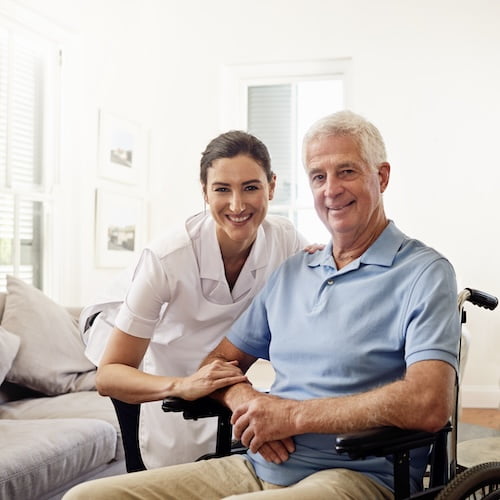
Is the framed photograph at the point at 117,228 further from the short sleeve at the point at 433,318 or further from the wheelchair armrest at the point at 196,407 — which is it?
the short sleeve at the point at 433,318

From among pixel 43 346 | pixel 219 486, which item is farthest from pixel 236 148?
pixel 43 346

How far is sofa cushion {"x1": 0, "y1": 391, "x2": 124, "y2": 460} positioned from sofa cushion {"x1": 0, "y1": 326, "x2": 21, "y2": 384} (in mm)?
128

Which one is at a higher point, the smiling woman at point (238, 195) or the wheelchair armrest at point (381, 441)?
the smiling woman at point (238, 195)

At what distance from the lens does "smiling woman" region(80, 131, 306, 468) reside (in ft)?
5.68

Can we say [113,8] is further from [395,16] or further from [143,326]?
[143,326]

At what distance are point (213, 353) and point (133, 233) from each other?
3.16m

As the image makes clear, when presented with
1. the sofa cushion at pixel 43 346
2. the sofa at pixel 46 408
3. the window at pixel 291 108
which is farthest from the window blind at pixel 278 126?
the sofa cushion at pixel 43 346

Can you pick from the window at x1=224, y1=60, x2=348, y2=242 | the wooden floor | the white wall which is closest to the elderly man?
the wooden floor

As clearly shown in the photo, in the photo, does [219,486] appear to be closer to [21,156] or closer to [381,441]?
[381,441]

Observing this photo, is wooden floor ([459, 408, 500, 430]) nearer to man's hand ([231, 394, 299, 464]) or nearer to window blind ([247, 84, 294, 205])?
window blind ([247, 84, 294, 205])

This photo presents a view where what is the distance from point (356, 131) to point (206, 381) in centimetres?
68

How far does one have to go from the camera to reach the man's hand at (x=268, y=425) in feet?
4.59

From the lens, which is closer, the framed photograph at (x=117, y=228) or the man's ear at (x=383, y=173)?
the man's ear at (x=383, y=173)

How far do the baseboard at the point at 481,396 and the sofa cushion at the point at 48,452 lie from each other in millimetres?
3104
